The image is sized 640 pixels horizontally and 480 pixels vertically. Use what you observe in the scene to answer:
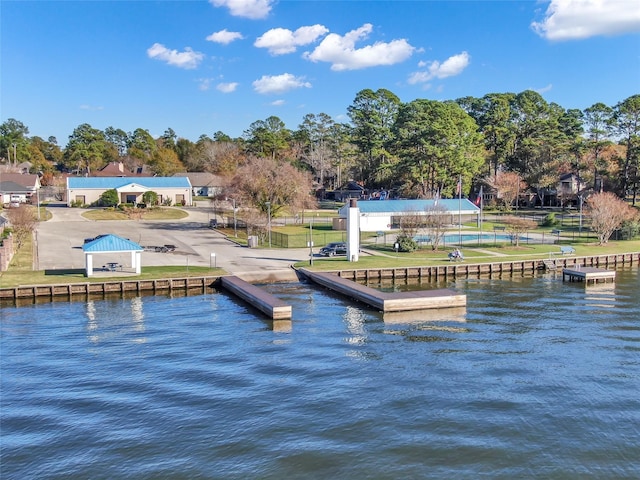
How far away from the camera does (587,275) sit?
49.5m

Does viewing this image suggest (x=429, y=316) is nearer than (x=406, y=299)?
Yes

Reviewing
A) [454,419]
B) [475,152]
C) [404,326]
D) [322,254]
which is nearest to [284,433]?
[454,419]

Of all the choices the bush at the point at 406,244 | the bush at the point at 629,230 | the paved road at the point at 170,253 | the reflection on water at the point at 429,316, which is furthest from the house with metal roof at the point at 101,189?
the bush at the point at 629,230

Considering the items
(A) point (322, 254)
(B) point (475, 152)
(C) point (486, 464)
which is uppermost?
(B) point (475, 152)

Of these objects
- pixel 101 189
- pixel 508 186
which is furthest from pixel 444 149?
pixel 101 189

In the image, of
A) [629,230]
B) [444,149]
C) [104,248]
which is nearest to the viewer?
[104,248]

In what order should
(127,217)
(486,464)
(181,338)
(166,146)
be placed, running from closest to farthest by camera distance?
(486,464) < (181,338) < (127,217) < (166,146)

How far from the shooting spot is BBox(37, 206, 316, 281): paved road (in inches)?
2008

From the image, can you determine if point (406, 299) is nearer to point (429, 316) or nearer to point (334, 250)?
point (429, 316)

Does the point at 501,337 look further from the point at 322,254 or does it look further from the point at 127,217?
the point at 127,217

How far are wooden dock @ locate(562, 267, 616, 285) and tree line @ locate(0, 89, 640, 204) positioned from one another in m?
33.2

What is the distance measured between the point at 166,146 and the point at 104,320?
153 meters

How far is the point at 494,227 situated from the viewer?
269 ft

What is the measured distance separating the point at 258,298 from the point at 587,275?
27399 millimetres
